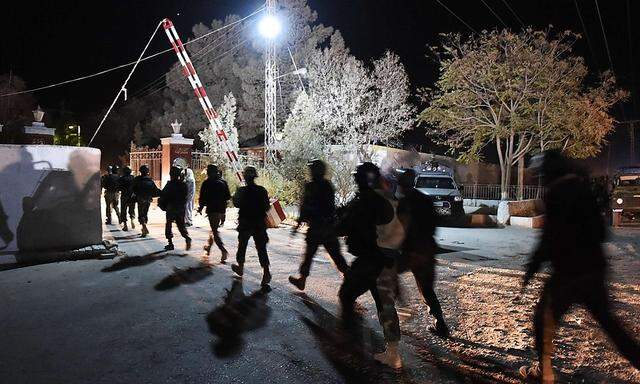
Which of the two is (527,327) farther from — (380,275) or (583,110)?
(583,110)

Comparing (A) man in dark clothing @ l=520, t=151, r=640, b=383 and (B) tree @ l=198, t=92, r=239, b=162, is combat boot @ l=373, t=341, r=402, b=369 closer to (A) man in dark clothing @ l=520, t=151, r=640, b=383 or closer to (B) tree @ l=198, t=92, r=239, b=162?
(A) man in dark clothing @ l=520, t=151, r=640, b=383

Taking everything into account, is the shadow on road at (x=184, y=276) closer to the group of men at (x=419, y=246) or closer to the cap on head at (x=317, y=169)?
the group of men at (x=419, y=246)

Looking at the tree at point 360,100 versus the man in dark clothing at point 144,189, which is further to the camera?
the tree at point 360,100

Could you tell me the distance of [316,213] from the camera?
250 inches

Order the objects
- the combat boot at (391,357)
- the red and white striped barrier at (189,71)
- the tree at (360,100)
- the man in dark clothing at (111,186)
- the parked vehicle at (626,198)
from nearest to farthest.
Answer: the combat boot at (391,357) → the man in dark clothing at (111,186) → the red and white striped barrier at (189,71) → the parked vehicle at (626,198) → the tree at (360,100)

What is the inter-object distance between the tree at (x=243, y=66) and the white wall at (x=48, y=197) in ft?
61.6

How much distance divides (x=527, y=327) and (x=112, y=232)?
33.5 feet

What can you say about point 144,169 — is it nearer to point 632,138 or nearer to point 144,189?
point 144,189

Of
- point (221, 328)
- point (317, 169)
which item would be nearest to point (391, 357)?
point (221, 328)

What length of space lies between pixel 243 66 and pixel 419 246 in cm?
2572

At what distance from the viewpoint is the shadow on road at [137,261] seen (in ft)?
26.7

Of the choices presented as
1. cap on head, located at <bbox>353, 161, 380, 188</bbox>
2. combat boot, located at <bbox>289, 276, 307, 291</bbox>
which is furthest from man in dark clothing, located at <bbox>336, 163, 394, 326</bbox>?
combat boot, located at <bbox>289, 276, 307, 291</bbox>

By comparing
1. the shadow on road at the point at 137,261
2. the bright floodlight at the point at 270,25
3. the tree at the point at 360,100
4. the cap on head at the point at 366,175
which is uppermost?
the bright floodlight at the point at 270,25

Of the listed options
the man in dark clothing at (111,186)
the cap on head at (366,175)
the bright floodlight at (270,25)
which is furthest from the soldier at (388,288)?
the bright floodlight at (270,25)
